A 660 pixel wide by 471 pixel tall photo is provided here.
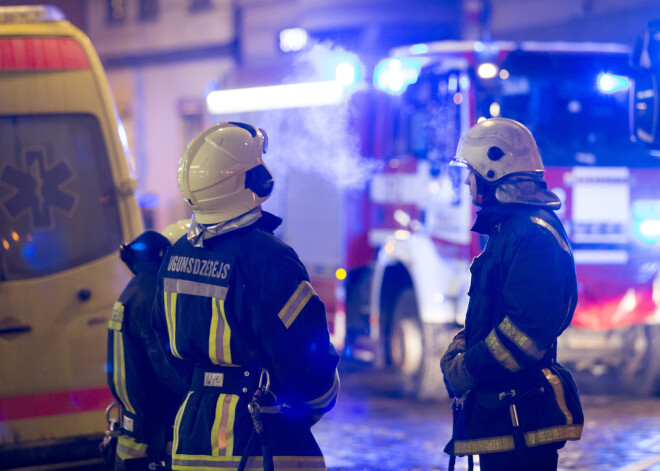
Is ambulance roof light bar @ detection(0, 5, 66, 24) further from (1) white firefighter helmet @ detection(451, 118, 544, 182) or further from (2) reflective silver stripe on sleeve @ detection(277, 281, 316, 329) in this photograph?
A: (2) reflective silver stripe on sleeve @ detection(277, 281, 316, 329)

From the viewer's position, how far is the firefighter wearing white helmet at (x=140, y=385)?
13.9 ft

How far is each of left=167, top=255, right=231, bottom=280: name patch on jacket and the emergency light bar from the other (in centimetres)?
759

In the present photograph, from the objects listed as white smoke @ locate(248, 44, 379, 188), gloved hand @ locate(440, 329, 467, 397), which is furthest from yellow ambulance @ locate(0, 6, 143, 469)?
white smoke @ locate(248, 44, 379, 188)

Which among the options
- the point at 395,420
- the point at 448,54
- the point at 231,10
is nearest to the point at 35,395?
the point at 395,420

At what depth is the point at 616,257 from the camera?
353 inches

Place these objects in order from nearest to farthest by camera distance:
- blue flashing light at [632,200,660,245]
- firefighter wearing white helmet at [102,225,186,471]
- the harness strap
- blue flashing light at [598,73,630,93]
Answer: the harness strap
firefighter wearing white helmet at [102,225,186,471]
blue flashing light at [632,200,660,245]
blue flashing light at [598,73,630,93]

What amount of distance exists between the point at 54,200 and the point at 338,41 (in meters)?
7.74

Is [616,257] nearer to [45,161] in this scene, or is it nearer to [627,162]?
[627,162]

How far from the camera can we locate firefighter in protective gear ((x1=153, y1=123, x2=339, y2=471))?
3516mm

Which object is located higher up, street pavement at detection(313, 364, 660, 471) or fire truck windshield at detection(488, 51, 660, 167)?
fire truck windshield at detection(488, 51, 660, 167)

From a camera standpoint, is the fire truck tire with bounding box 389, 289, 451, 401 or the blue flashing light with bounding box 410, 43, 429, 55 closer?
the fire truck tire with bounding box 389, 289, 451, 401

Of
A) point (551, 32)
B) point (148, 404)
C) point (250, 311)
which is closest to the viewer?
point (250, 311)

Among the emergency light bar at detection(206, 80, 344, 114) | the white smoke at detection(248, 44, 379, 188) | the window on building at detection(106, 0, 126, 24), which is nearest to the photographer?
the white smoke at detection(248, 44, 379, 188)

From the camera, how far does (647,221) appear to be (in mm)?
9008
